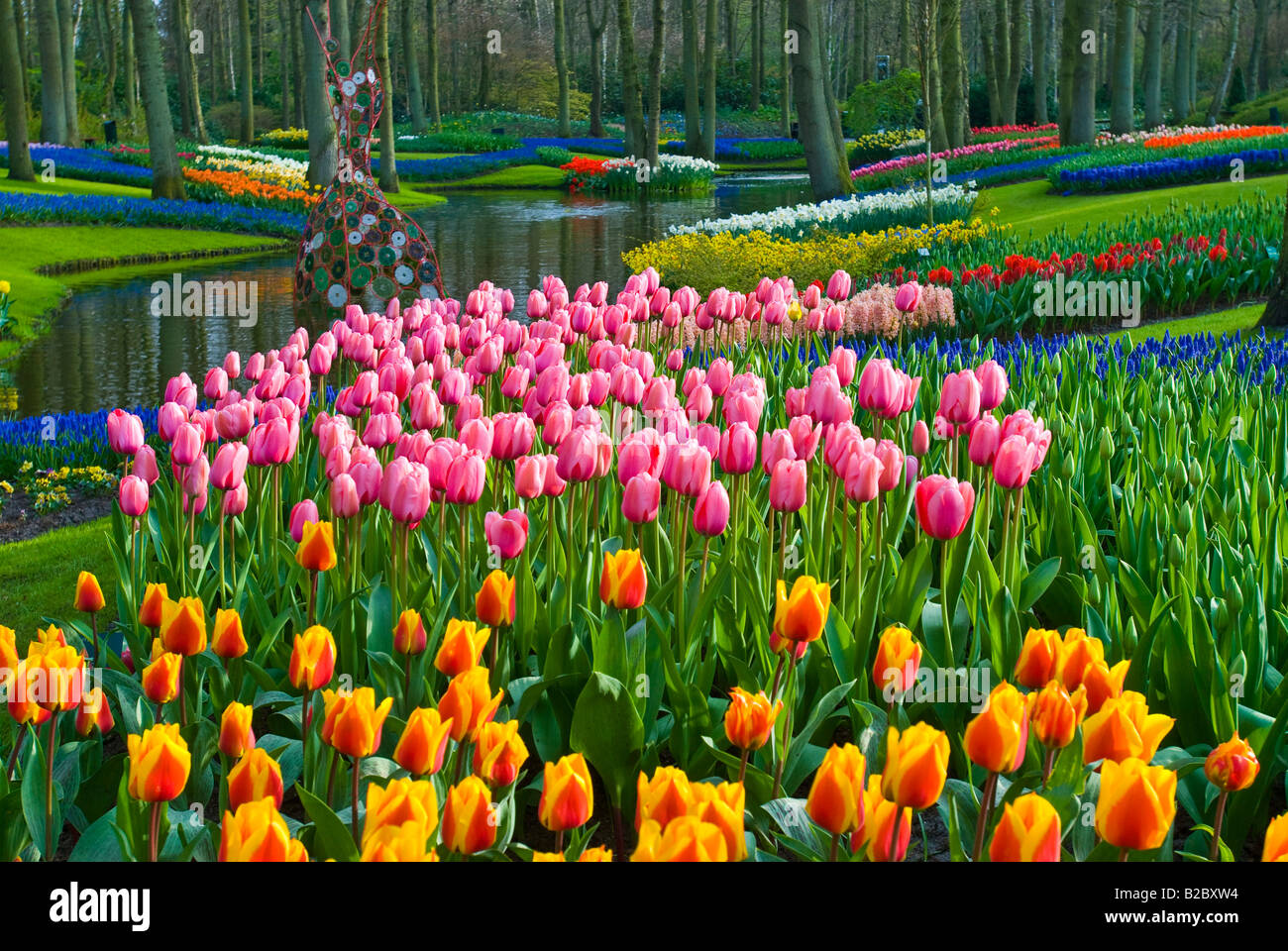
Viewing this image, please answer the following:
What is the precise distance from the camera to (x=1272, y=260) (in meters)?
10.4

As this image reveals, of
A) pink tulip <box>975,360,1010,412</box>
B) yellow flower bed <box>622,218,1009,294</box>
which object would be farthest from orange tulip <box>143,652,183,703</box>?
yellow flower bed <box>622,218,1009,294</box>

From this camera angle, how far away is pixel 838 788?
154 cm

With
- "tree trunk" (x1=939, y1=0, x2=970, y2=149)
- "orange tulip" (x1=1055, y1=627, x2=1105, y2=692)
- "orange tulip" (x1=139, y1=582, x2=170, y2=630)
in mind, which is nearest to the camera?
"orange tulip" (x1=1055, y1=627, x2=1105, y2=692)

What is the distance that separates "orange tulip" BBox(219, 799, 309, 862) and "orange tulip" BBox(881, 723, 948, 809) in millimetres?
719

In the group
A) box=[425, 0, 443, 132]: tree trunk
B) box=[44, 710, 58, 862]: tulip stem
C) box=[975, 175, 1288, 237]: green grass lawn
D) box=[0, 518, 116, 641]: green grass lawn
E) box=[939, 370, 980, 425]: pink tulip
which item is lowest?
box=[0, 518, 116, 641]: green grass lawn

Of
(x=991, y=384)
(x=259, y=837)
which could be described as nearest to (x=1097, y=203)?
(x=991, y=384)

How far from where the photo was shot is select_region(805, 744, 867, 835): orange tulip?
1.54 metres

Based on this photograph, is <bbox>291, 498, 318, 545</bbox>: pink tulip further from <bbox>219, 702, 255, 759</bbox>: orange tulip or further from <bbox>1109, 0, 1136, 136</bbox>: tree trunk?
<bbox>1109, 0, 1136, 136</bbox>: tree trunk

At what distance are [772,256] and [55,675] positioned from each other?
986 centimetres

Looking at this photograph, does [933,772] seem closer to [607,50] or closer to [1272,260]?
[1272,260]

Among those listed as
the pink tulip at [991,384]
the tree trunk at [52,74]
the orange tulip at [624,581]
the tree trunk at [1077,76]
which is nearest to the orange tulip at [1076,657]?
the orange tulip at [624,581]

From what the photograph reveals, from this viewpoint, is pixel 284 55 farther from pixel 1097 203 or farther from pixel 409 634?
pixel 409 634

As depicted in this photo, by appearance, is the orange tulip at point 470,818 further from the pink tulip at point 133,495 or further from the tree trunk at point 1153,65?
the tree trunk at point 1153,65
